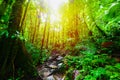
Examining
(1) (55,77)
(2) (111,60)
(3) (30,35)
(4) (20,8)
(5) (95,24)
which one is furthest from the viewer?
(3) (30,35)

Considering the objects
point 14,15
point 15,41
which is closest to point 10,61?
point 15,41

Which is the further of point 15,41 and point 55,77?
point 55,77

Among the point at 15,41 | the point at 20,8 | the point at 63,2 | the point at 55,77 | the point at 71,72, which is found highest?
the point at 63,2

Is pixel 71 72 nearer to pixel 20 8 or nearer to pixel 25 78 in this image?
pixel 25 78

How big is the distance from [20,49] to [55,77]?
3.00 metres

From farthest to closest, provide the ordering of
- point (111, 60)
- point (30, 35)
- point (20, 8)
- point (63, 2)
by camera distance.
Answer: point (30, 35) < point (63, 2) < point (20, 8) < point (111, 60)

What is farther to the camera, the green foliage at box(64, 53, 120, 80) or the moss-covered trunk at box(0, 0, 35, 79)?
the moss-covered trunk at box(0, 0, 35, 79)

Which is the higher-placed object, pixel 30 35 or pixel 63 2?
pixel 63 2

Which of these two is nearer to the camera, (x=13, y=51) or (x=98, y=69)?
(x=98, y=69)

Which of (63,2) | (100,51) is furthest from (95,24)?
(63,2)

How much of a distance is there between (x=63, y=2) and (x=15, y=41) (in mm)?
14953

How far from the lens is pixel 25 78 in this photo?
880 centimetres

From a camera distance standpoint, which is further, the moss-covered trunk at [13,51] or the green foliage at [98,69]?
the moss-covered trunk at [13,51]

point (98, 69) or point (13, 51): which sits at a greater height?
point (13, 51)
